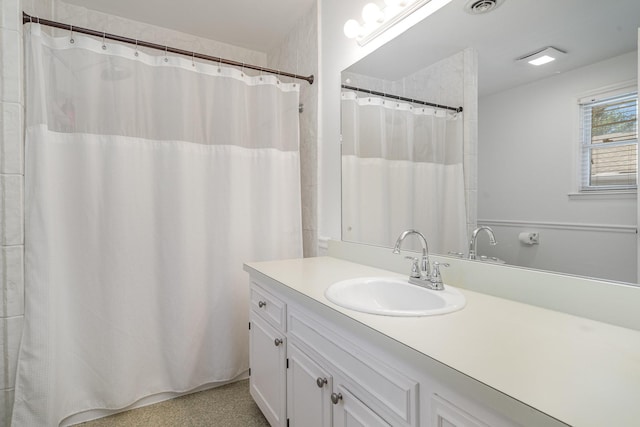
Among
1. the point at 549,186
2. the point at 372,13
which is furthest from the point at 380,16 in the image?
the point at 549,186

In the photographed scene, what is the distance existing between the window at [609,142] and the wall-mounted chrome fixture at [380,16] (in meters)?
0.71

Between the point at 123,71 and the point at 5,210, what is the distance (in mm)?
858

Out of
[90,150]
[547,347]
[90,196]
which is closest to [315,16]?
[90,150]

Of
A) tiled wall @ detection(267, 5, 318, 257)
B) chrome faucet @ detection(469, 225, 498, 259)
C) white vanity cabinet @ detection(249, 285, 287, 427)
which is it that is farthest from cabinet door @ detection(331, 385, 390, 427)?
tiled wall @ detection(267, 5, 318, 257)

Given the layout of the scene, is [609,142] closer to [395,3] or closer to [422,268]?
[422,268]

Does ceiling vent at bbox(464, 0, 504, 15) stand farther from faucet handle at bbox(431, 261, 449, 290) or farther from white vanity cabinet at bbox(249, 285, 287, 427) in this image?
white vanity cabinet at bbox(249, 285, 287, 427)

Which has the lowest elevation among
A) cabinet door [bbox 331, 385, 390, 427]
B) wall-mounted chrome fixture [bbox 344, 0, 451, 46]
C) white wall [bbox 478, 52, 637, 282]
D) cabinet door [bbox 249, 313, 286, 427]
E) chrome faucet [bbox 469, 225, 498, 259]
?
cabinet door [bbox 249, 313, 286, 427]

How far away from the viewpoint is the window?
859 mm

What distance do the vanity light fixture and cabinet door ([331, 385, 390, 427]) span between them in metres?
1.17

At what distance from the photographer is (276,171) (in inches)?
82.3

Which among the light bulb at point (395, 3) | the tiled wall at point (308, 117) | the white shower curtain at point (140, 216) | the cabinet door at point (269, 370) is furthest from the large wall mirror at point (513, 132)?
the white shower curtain at point (140, 216)

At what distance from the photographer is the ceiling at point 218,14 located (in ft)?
6.84

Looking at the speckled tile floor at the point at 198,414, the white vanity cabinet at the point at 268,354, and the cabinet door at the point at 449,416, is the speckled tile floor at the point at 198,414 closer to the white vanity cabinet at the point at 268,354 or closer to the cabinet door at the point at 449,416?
the white vanity cabinet at the point at 268,354

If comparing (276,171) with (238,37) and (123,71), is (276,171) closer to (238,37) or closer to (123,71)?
(123,71)
